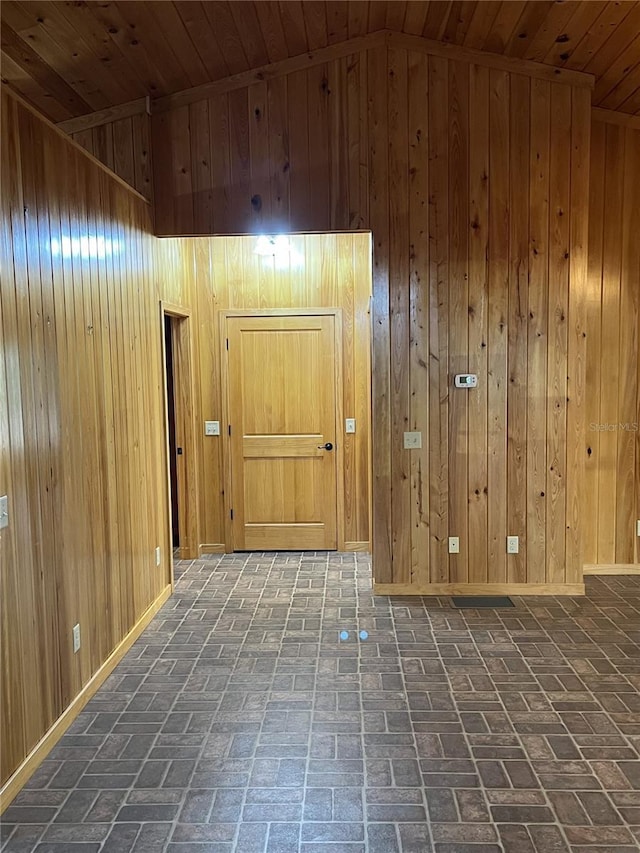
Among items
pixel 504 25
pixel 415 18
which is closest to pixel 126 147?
pixel 415 18

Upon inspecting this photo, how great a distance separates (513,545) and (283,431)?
2.20 metres

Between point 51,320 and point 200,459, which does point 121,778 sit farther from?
point 200,459

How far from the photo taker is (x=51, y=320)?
102 inches

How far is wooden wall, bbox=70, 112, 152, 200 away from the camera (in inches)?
156

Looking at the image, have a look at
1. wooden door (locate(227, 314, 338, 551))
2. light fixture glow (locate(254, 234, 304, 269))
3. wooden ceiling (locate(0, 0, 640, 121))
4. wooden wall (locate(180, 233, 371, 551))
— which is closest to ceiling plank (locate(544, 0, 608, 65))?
wooden ceiling (locate(0, 0, 640, 121))

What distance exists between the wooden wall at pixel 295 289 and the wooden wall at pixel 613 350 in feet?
5.92

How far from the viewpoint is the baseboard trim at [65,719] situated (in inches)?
87.1

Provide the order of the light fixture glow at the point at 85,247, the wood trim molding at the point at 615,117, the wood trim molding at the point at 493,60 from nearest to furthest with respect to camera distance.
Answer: the light fixture glow at the point at 85,247
the wood trim molding at the point at 493,60
the wood trim molding at the point at 615,117

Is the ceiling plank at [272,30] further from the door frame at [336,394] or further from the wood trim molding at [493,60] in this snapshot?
the door frame at [336,394]

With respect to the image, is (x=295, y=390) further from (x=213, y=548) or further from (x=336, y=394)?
(x=213, y=548)

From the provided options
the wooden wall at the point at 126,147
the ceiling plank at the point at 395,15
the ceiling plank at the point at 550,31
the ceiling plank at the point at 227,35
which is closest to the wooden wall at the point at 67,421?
the wooden wall at the point at 126,147

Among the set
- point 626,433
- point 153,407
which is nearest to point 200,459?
point 153,407

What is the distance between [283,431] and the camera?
534 centimetres

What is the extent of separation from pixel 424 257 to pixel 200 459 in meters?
2.63
